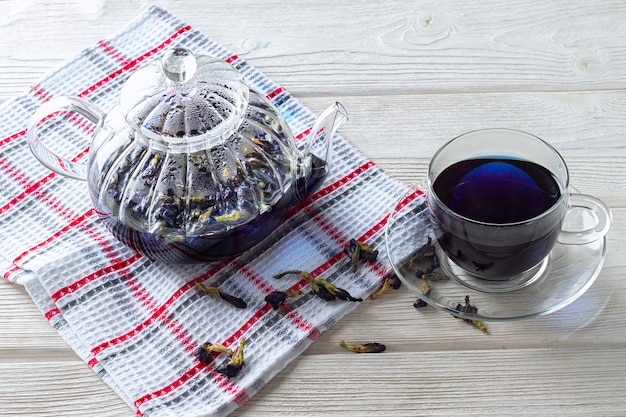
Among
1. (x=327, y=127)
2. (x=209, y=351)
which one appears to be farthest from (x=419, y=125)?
(x=209, y=351)

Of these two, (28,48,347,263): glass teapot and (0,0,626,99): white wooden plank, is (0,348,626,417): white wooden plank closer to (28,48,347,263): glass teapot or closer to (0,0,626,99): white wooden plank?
(28,48,347,263): glass teapot

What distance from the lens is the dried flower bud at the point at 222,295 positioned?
2.95 ft

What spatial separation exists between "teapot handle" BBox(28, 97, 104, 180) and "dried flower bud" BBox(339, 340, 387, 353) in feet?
1.13

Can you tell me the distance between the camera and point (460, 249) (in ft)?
2.78

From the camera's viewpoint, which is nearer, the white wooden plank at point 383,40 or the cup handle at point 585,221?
the cup handle at point 585,221

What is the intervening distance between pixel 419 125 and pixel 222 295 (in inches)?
13.7

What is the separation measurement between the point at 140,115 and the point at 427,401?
0.40 metres

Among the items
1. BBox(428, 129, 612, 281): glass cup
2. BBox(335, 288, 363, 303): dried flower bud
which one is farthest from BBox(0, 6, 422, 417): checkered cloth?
BBox(428, 129, 612, 281): glass cup

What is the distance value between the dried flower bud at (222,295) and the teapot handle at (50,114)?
183mm

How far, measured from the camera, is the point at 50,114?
0.91 metres

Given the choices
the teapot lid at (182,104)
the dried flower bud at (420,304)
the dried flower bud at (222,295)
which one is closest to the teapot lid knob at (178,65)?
the teapot lid at (182,104)

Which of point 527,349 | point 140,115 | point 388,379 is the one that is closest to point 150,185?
point 140,115

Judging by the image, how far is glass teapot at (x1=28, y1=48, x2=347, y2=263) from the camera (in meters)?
0.86

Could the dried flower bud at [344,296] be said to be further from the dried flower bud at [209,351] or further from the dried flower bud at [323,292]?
the dried flower bud at [209,351]
